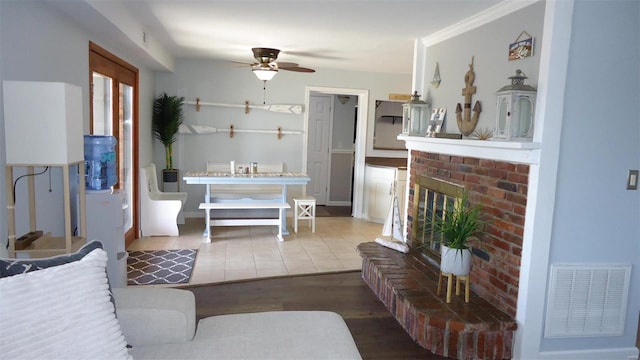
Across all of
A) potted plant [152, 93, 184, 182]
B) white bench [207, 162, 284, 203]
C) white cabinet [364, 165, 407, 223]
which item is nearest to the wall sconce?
white cabinet [364, 165, 407, 223]

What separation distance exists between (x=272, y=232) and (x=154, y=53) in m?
2.49

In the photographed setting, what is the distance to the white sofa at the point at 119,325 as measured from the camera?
4.44 feet

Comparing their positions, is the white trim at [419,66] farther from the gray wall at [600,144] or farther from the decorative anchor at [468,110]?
the gray wall at [600,144]

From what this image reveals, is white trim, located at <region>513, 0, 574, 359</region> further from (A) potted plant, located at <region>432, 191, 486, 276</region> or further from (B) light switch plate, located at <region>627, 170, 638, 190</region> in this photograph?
(B) light switch plate, located at <region>627, 170, 638, 190</region>

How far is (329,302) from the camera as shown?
345cm

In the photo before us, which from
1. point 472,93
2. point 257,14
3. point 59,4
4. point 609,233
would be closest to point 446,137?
point 472,93

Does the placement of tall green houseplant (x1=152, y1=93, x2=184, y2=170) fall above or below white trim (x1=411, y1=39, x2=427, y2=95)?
below

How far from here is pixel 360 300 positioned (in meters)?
3.50

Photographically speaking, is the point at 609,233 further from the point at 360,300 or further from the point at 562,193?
the point at 360,300

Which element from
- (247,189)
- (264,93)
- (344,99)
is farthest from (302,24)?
(344,99)

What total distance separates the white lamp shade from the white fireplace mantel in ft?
7.54

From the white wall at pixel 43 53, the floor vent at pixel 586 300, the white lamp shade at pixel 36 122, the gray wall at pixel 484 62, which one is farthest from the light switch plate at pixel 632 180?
the white wall at pixel 43 53

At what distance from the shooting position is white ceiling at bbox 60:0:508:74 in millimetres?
3135

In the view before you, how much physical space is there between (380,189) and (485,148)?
3670mm
